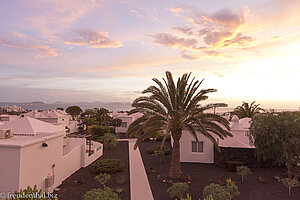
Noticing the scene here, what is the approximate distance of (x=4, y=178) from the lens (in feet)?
32.1

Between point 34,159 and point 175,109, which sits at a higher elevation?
point 175,109

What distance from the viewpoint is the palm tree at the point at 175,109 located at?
15.1 meters

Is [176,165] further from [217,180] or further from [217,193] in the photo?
[217,193]

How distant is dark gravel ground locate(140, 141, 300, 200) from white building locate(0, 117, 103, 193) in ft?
20.6

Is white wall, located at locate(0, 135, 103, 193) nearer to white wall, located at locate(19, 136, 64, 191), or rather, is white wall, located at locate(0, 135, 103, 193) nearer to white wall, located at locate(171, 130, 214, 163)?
white wall, located at locate(19, 136, 64, 191)

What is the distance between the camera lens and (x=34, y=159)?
10.9 m

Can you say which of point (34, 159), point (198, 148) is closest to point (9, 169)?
point (34, 159)

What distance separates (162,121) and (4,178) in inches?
408

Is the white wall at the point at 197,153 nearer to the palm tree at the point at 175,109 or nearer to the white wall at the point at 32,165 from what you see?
the palm tree at the point at 175,109

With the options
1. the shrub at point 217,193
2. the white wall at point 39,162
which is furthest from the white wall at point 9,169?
the shrub at point 217,193

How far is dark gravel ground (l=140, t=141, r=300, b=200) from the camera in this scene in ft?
40.0

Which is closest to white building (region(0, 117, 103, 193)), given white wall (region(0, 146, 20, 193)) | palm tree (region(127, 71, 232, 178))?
white wall (region(0, 146, 20, 193))

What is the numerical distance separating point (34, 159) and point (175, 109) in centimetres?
955

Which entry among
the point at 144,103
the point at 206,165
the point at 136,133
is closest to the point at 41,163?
the point at 136,133
